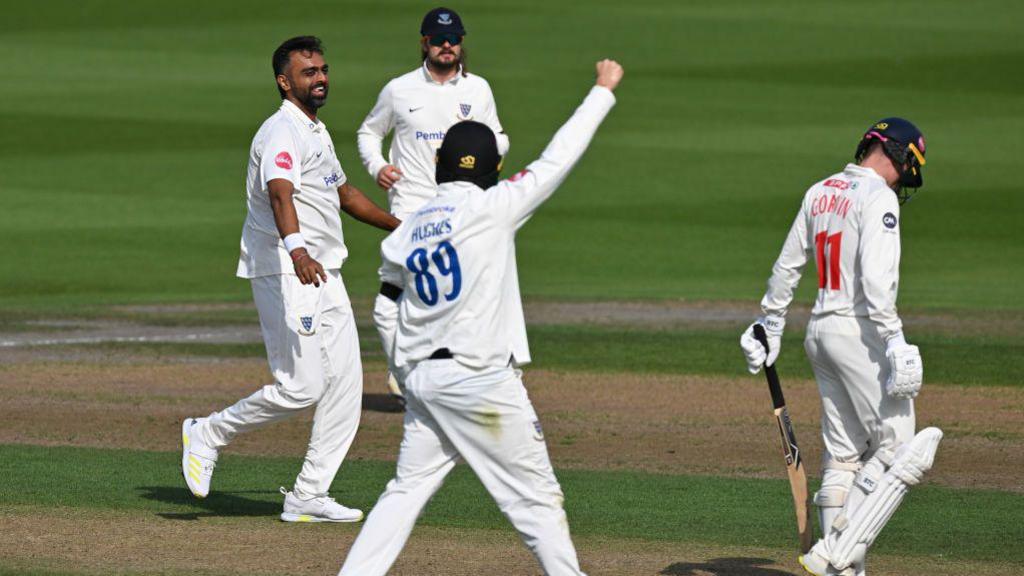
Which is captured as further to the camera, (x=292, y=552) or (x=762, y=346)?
(x=292, y=552)

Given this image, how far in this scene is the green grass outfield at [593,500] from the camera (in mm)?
8852

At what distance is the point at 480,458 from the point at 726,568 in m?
1.89

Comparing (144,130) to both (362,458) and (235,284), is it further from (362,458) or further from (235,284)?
(362,458)

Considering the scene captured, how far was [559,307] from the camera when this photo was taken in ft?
64.2

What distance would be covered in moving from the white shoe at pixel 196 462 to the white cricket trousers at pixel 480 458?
2.56 meters

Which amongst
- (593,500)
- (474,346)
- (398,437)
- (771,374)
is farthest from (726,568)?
(398,437)

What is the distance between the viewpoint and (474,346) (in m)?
6.67

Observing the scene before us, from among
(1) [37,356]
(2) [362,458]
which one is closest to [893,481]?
(2) [362,458]

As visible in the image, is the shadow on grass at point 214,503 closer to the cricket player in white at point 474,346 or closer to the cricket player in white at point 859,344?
the cricket player in white at point 474,346

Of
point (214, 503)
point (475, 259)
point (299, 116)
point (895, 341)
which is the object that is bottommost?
point (214, 503)

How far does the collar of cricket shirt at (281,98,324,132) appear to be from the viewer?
916cm

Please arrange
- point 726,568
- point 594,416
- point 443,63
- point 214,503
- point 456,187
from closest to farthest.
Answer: point 456,187, point 726,568, point 214,503, point 443,63, point 594,416

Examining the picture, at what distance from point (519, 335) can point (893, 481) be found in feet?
6.14

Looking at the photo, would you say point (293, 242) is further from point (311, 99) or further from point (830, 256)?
point (830, 256)
